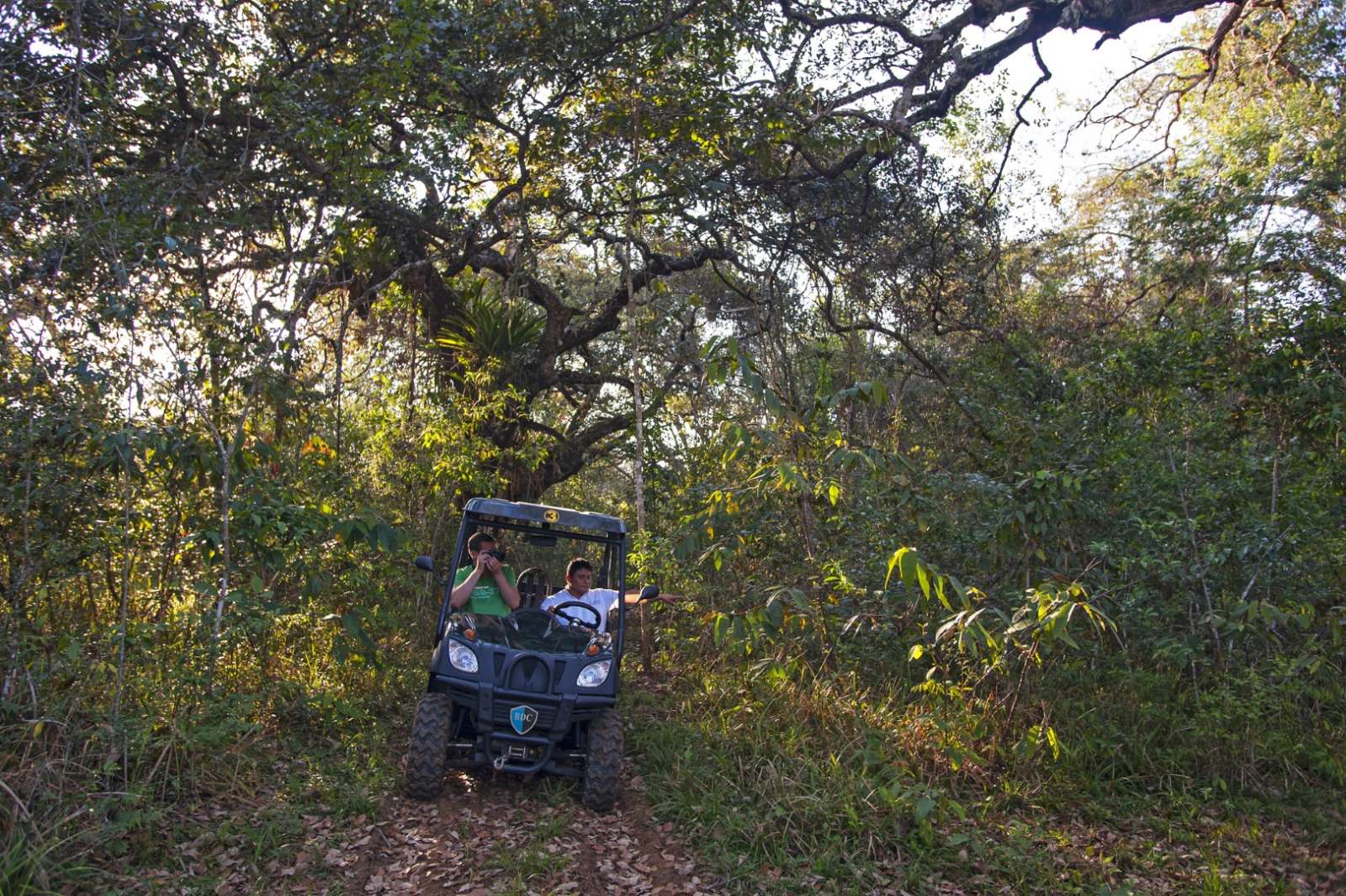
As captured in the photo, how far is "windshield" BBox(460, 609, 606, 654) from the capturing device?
251 inches

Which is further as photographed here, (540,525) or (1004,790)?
(540,525)

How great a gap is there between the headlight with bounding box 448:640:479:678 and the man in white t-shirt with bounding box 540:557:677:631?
961 millimetres

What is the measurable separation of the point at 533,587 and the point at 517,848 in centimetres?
247

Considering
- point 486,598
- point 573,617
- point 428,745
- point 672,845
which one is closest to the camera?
point 672,845

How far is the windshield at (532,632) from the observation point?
251 inches

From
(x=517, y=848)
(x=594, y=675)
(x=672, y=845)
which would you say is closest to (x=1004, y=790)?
(x=672, y=845)

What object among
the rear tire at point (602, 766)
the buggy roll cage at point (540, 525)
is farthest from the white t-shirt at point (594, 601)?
the rear tire at point (602, 766)

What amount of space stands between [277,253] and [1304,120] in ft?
40.0

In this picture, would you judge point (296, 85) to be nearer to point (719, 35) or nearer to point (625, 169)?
point (625, 169)

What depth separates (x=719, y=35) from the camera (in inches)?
384

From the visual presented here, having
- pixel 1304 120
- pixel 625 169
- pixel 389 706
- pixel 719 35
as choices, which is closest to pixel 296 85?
pixel 625 169

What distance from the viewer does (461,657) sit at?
6.09 meters

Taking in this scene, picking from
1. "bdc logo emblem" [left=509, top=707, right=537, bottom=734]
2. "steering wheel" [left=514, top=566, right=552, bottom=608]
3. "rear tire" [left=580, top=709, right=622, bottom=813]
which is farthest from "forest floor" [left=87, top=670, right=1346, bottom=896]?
"steering wheel" [left=514, top=566, right=552, bottom=608]

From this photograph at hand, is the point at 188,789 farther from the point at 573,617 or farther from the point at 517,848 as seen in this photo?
the point at 573,617
